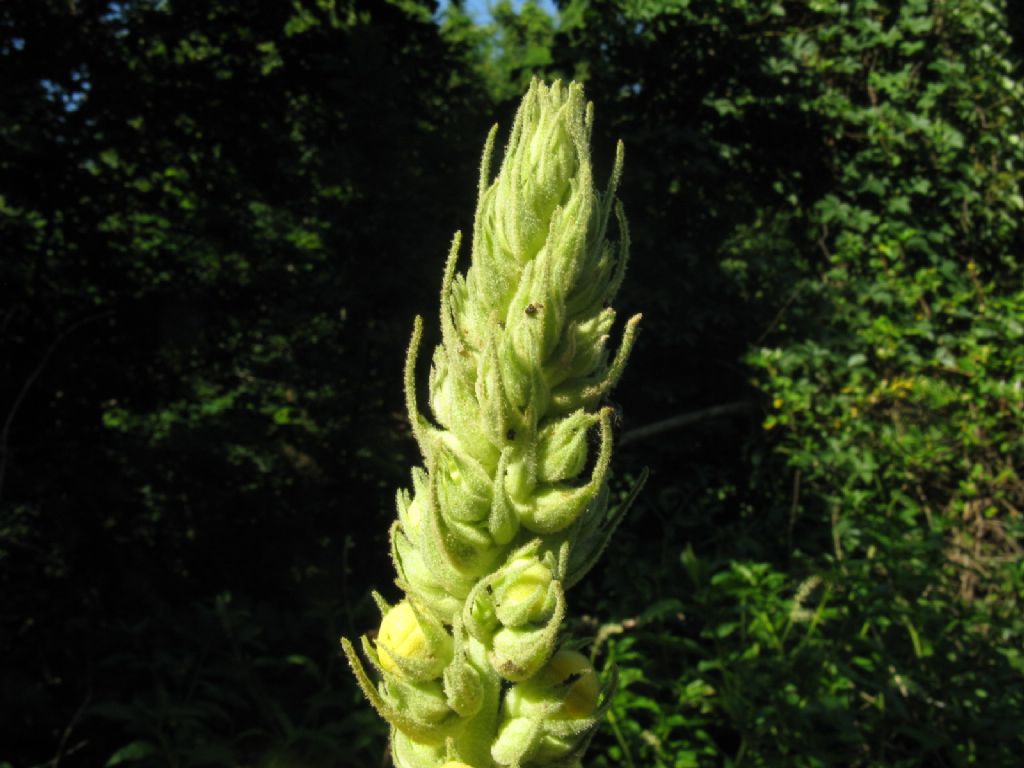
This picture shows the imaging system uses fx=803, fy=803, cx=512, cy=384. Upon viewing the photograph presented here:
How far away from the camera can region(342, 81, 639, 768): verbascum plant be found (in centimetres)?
89

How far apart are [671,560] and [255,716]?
6.75 ft

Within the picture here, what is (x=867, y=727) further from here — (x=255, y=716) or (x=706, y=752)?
(x=255, y=716)

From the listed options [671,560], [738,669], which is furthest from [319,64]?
[738,669]

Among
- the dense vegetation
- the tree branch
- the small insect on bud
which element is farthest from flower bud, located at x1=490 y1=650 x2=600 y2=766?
the tree branch

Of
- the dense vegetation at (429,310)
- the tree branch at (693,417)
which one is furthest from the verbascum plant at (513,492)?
the tree branch at (693,417)

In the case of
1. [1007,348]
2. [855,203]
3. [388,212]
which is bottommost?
[1007,348]

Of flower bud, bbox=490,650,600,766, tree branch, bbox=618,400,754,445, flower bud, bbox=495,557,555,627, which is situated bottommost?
tree branch, bbox=618,400,754,445

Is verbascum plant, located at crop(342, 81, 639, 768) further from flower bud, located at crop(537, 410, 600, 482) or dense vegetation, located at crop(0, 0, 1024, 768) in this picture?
dense vegetation, located at crop(0, 0, 1024, 768)

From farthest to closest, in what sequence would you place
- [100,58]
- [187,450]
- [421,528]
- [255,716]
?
[187,450] → [100,58] → [255,716] → [421,528]

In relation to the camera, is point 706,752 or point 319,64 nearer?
point 706,752

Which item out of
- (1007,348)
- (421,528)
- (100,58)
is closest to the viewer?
(421,528)

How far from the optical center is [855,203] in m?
5.68

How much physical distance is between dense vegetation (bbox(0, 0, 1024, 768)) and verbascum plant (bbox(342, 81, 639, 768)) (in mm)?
1749

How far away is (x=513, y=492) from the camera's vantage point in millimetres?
932
